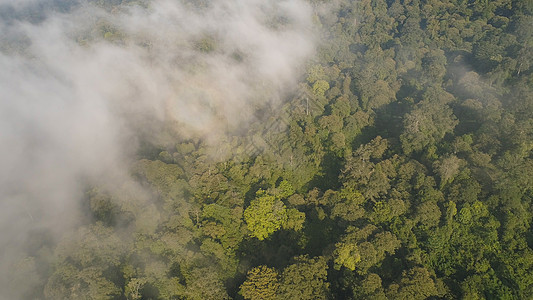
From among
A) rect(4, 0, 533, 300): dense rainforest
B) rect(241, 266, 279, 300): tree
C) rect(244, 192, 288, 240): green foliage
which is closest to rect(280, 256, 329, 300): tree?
rect(4, 0, 533, 300): dense rainforest

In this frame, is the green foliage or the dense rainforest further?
the green foliage

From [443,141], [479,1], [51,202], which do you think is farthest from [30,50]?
[479,1]

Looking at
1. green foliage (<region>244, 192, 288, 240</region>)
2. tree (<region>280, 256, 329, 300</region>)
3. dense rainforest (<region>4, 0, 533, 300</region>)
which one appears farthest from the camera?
green foliage (<region>244, 192, 288, 240</region>)

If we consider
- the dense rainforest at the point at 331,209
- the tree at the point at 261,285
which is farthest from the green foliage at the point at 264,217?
the tree at the point at 261,285

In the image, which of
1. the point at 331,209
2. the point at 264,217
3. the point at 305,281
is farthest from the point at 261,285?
the point at 331,209

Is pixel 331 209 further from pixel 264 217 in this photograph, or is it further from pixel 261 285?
pixel 261 285

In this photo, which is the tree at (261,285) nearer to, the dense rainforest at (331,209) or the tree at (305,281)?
the dense rainforest at (331,209)

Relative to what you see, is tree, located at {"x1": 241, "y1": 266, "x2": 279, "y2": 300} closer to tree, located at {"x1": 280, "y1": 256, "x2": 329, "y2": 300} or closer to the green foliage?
tree, located at {"x1": 280, "y1": 256, "x2": 329, "y2": 300}

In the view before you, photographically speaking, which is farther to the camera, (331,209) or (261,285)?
(331,209)
